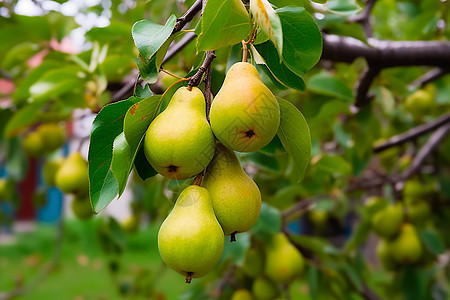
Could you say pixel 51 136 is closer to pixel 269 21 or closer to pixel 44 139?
pixel 44 139

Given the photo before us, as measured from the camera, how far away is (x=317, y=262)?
1.43 meters

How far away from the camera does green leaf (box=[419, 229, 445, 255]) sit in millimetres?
1660

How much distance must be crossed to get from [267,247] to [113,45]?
2.38 ft

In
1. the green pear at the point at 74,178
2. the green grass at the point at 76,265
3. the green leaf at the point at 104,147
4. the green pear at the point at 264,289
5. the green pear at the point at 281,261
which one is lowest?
the green grass at the point at 76,265

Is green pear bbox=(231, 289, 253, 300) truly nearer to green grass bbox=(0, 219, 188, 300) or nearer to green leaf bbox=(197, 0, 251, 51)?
green leaf bbox=(197, 0, 251, 51)

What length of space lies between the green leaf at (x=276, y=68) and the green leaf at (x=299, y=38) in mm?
25

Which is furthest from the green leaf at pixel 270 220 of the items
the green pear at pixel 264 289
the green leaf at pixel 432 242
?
the green leaf at pixel 432 242

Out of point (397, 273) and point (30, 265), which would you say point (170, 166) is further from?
point (30, 265)

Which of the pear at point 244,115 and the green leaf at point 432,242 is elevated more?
the pear at point 244,115

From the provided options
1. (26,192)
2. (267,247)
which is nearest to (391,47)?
(267,247)

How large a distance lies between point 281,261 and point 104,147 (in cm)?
84

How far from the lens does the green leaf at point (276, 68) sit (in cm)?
54

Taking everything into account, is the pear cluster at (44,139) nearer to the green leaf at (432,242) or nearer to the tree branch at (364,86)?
the tree branch at (364,86)

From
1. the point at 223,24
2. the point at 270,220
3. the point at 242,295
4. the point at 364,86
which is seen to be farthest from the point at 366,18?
the point at 223,24
